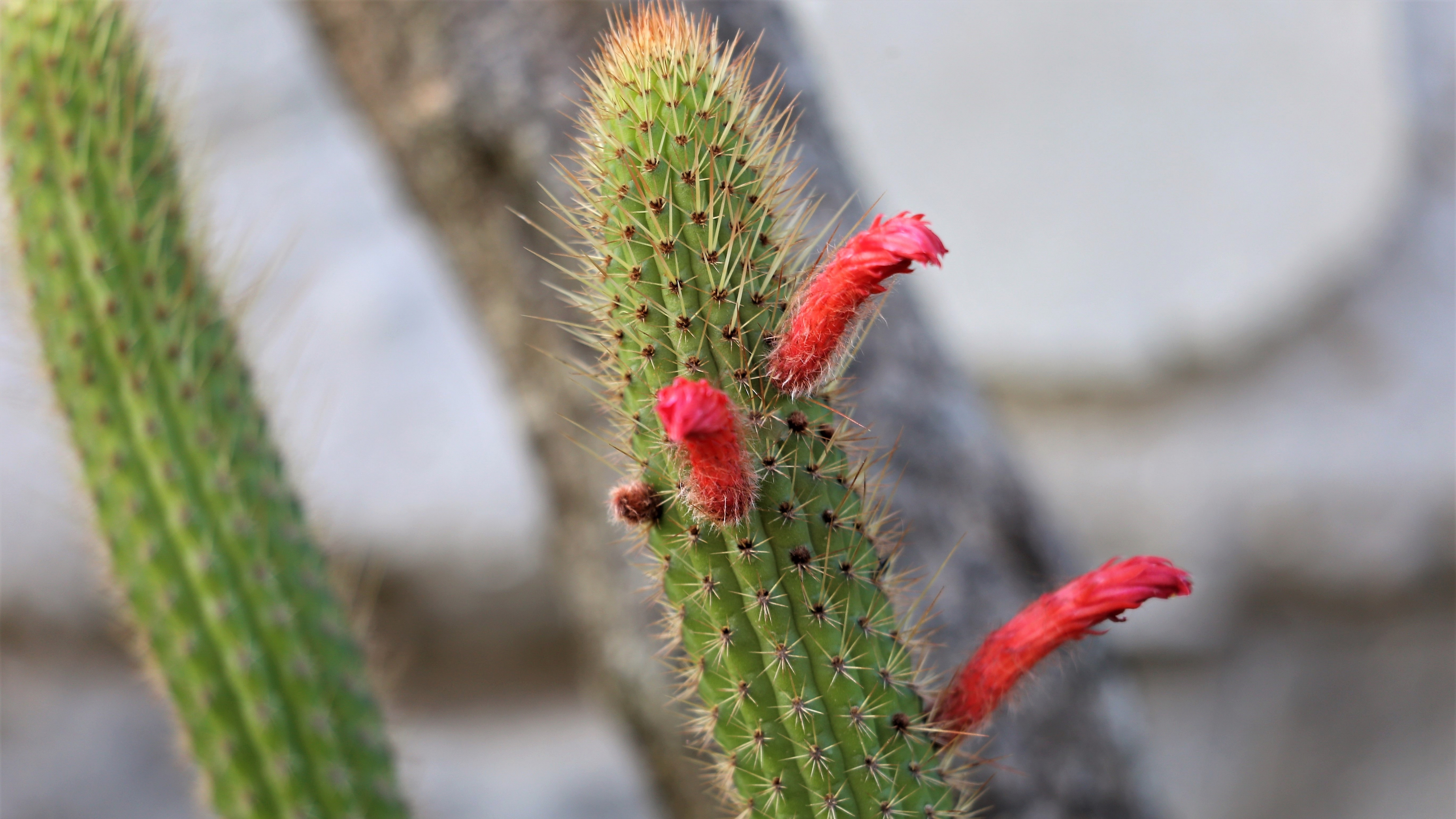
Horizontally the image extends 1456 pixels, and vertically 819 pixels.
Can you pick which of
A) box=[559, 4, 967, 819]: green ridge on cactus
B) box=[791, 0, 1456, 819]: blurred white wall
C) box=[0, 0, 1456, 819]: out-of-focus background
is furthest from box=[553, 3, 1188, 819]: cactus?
box=[791, 0, 1456, 819]: blurred white wall

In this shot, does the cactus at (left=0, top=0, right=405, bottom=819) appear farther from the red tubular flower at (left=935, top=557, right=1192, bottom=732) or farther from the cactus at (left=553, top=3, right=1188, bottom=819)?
the red tubular flower at (left=935, top=557, right=1192, bottom=732)

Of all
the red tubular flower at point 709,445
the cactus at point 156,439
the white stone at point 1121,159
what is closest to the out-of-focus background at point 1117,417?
the white stone at point 1121,159

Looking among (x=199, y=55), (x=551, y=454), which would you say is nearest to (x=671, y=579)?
(x=551, y=454)

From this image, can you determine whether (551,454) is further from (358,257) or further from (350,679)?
(358,257)

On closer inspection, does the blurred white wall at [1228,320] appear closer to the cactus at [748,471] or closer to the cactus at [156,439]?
the cactus at [156,439]

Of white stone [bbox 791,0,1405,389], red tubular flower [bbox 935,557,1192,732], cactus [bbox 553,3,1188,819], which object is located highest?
white stone [bbox 791,0,1405,389]

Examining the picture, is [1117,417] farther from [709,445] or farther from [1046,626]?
[709,445]

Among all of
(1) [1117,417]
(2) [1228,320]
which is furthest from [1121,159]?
(1) [1117,417]
